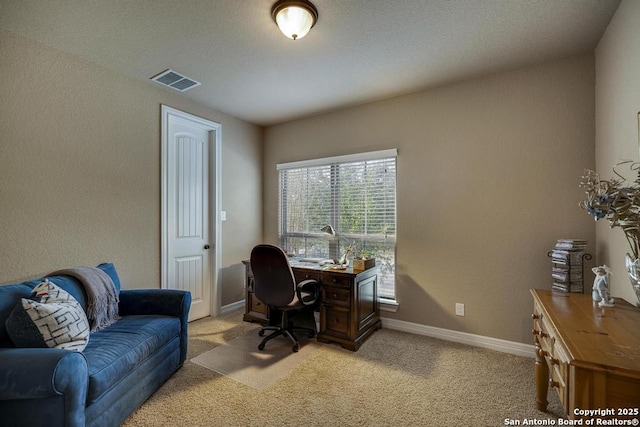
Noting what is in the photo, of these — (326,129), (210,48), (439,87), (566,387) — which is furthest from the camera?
(326,129)

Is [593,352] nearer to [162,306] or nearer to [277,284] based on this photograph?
[277,284]

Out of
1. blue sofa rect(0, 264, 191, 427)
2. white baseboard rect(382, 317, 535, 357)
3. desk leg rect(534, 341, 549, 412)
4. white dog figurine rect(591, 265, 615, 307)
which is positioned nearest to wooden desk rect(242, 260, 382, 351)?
white baseboard rect(382, 317, 535, 357)

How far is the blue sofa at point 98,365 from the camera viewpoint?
1336mm

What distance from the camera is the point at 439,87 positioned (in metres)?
3.00

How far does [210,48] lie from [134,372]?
239 centimetres

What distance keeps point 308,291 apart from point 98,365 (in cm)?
175

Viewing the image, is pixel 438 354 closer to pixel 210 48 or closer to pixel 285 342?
pixel 285 342

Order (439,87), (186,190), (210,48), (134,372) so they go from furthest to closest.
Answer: (186,190), (439,87), (210,48), (134,372)

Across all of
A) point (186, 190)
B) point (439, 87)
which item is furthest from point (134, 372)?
point (439, 87)

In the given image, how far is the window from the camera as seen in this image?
332 cm

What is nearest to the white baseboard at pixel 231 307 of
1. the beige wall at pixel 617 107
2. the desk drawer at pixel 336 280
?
the desk drawer at pixel 336 280

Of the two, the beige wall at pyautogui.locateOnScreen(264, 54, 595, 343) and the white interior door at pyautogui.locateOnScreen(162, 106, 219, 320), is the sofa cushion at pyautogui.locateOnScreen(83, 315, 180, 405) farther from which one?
the beige wall at pyautogui.locateOnScreen(264, 54, 595, 343)

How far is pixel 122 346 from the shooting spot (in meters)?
1.81

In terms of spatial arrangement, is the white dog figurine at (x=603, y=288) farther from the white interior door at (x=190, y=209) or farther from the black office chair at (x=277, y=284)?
the white interior door at (x=190, y=209)
